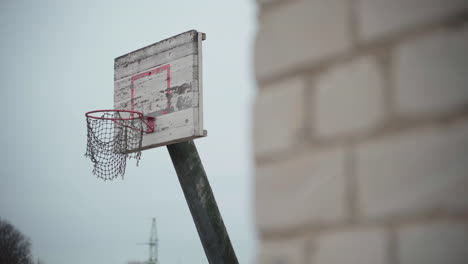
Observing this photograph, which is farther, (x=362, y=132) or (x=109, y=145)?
Answer: (x=109, y=145)

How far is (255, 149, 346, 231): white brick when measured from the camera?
4.88ft

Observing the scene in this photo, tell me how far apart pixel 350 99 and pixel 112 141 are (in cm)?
527

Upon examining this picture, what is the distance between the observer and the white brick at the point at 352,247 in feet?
4.55

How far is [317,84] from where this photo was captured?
1598 millimetres

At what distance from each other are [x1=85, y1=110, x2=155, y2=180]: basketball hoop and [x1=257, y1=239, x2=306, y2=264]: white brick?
4855 mm

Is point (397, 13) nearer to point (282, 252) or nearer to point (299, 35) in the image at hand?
point (299, 35)

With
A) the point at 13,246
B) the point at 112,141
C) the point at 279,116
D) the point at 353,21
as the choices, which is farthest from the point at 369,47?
the point at 13,246

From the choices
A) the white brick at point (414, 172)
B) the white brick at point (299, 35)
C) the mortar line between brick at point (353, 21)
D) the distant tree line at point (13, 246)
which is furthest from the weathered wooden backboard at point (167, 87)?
the distant tree line at point (13, 246)

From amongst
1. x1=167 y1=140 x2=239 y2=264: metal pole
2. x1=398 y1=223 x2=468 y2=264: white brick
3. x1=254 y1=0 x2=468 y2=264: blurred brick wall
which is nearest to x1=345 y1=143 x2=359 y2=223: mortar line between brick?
x1=254 y1=0 x2=468 y2=264: blurred brick wall

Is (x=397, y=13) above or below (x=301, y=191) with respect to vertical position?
above

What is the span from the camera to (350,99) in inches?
59.4

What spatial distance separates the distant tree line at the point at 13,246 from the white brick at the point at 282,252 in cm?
2661

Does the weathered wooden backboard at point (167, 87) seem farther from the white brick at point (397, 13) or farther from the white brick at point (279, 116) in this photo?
the white brick at point (397, 13)

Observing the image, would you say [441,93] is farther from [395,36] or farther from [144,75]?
[144,75]
